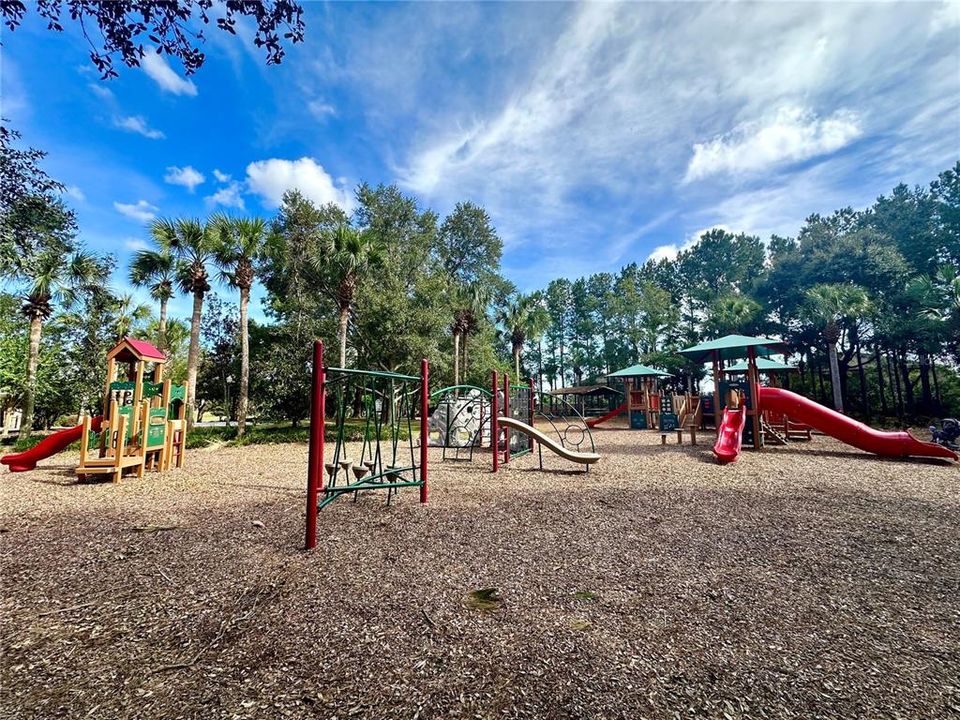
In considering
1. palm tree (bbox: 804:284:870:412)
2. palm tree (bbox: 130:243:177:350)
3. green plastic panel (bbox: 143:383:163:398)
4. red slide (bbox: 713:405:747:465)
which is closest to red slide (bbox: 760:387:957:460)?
red slide (bbox: 713:405:747:465)

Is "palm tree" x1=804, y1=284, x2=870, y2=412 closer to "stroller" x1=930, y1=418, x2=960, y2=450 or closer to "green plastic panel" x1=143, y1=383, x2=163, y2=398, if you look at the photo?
"stroller" x1=930, y1=418, x2=960, y2=450

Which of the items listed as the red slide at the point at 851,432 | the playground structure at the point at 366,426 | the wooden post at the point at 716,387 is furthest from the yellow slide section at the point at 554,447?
the red slide at the point at 851,432

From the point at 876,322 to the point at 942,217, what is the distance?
431 inches

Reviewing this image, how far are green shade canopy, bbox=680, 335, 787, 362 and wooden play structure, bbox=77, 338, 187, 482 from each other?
12.2 m

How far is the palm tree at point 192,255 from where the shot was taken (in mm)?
13141

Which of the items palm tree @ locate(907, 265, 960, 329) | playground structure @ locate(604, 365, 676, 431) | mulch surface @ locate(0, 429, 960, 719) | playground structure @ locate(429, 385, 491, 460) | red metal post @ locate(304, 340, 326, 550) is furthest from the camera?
playground structure @ locate(604, 365, 676, 431)

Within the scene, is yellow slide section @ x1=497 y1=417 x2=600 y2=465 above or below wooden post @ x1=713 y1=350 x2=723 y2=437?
below

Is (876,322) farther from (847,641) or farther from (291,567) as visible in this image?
(291,567)

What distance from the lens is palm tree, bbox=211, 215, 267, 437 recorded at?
553 inches

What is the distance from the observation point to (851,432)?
9250 millimetres

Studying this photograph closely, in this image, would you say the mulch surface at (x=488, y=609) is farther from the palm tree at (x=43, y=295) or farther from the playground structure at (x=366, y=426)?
the palm tree at (x=43, y=295)

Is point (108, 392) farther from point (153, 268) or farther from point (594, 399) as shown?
point (594, 399)

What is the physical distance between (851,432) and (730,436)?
253 centimetres

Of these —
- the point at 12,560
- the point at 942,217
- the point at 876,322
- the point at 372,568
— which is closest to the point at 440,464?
the point at 372,568
